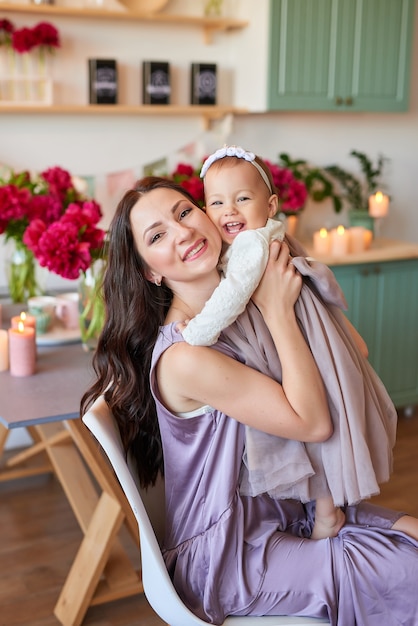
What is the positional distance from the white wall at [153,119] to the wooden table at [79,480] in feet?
3.88

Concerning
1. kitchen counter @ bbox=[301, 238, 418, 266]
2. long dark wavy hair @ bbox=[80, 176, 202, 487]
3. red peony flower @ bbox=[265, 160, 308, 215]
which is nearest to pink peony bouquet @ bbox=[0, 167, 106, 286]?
long dark wavy hair @ bbox=[80, 176, 202, 487]

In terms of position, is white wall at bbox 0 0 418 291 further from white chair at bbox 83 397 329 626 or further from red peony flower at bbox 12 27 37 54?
white chair at bbox 83 397 329 626

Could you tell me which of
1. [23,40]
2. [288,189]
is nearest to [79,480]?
[288,189]

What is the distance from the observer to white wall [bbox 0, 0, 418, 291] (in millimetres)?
3568

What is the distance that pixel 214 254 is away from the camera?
1.58 meters

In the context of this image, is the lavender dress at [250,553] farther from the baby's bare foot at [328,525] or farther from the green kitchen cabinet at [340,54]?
the green kitchen cabinet at [340,54]

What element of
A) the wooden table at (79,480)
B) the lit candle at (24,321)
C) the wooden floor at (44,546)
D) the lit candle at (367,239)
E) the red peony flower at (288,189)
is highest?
the red peony flower at (288,189)

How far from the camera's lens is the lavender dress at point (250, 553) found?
4.97 feet

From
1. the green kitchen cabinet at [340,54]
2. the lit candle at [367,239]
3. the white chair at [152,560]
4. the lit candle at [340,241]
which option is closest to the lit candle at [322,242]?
the lit candle at [340,241]

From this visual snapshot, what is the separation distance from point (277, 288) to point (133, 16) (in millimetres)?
2406

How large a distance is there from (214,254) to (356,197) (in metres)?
2.81

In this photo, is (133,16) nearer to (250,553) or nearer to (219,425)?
(219,425)

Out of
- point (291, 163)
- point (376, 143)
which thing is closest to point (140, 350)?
point (291, 163)

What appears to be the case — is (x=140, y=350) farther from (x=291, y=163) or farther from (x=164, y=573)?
(x=291, y=163)
